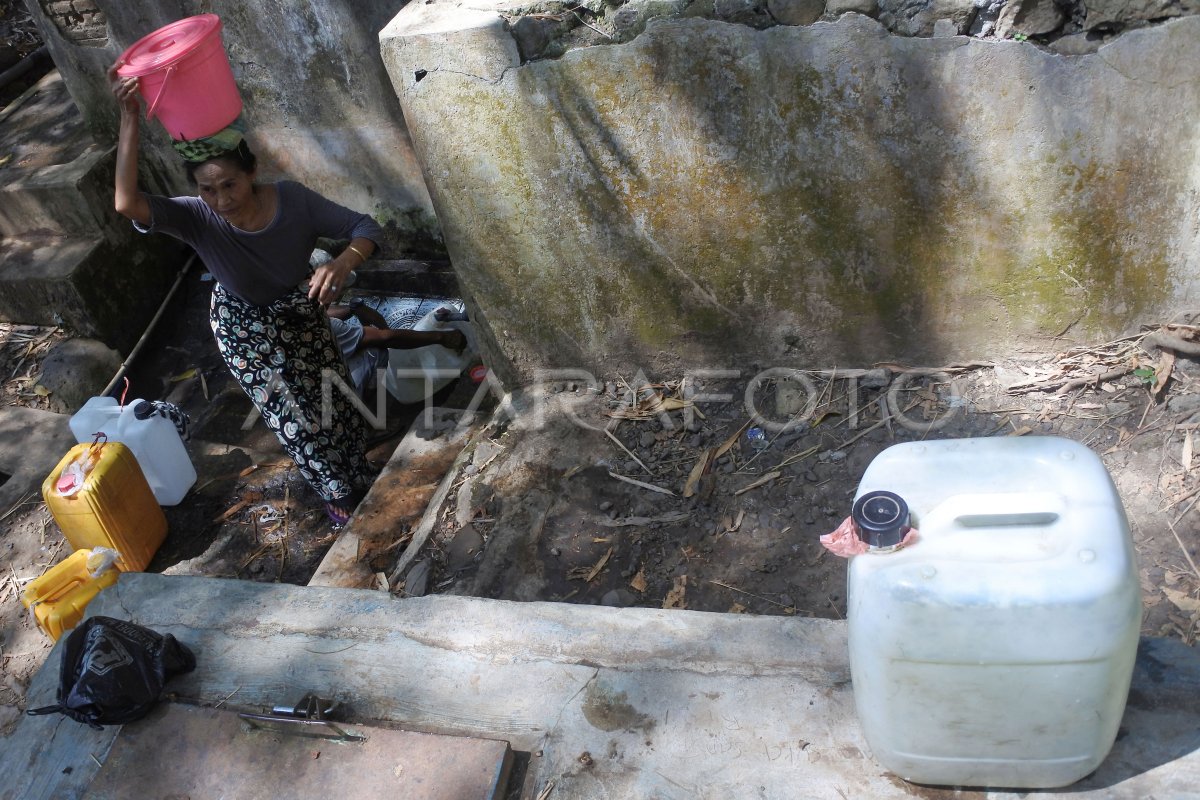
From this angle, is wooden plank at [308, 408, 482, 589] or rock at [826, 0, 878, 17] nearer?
Answer: rock at [826, 0, 878, 17]

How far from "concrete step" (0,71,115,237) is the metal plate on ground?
4.32m

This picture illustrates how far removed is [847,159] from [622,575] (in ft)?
5.32

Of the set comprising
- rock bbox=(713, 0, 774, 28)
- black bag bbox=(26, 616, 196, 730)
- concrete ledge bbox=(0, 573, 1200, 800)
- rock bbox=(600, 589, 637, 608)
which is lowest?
rock bbox=(600, 589, 637, 608)

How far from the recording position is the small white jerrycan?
4289mm

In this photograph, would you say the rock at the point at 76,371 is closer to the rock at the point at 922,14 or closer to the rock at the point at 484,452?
the rock at the point at 484,452

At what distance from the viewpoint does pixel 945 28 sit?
107 inches

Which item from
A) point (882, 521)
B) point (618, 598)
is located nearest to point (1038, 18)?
point (882, 521)

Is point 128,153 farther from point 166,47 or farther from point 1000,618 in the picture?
point 1000,618

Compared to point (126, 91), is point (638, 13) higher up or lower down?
lower down

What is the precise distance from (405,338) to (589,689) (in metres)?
2.74

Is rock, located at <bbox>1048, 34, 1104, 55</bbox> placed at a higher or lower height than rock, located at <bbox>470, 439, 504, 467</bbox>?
higher

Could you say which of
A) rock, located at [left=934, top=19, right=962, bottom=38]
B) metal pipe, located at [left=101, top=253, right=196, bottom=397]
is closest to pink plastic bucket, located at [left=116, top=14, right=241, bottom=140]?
rock, located at [left=934, top=19, right=962, bottom=38]

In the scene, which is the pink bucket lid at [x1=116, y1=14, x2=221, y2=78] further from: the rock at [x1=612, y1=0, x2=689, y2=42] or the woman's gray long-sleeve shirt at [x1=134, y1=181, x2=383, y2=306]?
the rock at [x1=612, y1=0, x2=689, y2=42]

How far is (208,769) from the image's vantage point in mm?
2146
